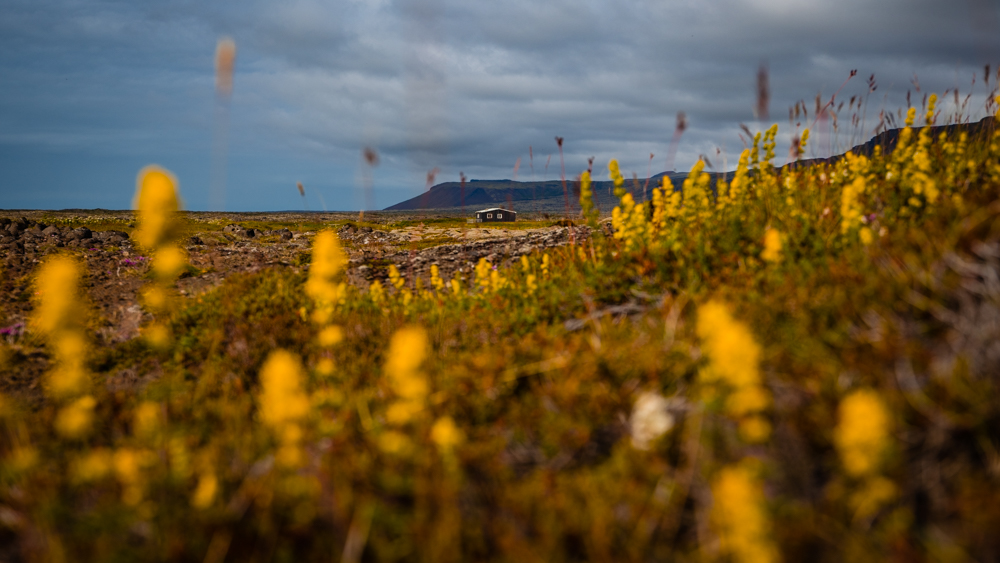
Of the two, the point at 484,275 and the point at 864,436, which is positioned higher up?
the point at 484,275

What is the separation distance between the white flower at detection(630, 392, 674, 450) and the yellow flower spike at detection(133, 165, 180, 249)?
3.08 meters

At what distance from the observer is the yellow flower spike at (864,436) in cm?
179

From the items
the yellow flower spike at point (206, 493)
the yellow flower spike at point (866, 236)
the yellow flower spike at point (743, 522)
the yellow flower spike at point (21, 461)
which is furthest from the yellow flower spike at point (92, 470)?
the yellow flower spike at point (866, 236)

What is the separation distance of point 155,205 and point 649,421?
3266 millimetres

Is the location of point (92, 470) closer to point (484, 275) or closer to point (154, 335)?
point (154, 335)

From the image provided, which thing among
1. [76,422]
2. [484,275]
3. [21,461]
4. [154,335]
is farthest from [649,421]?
[154,335]

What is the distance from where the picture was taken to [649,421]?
2.61 meters

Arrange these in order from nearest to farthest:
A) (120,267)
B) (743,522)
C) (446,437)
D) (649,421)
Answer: (743,522)
(446,437)
(649,421)
(120,267)

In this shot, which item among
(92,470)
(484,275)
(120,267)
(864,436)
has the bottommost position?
(92,470)

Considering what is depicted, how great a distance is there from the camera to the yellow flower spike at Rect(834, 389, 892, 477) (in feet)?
5.86

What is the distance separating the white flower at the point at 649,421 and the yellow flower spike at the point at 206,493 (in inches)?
76.2

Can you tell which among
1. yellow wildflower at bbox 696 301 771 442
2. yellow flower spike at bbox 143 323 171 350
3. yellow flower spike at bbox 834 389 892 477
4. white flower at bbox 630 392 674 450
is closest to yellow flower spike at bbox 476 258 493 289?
yellow flower spike at bbox 143 323 171 350

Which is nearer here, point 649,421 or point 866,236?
point 649,421

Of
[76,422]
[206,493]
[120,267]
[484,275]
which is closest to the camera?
[206,493]
